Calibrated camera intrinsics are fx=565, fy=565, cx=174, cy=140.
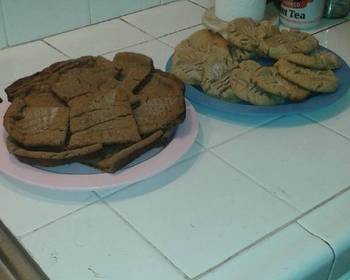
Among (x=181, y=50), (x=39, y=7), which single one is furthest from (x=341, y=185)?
(x=39, y=7)

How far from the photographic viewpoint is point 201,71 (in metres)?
0.75

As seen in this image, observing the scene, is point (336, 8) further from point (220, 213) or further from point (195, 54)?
point (220, 213)

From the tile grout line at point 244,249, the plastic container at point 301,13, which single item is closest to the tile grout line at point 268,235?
the tile grout line at point 244,249

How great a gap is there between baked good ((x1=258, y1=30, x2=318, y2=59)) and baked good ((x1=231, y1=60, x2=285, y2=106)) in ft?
0.16

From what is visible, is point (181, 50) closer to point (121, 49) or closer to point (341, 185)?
point (121, 49)

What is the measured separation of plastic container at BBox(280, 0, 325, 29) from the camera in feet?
3.13

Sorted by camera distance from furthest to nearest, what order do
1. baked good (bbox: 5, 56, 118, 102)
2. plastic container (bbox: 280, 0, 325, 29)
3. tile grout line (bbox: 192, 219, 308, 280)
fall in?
1. plastic container (bbox: 280, 0, 325, 29)
2. baked good (bbox: 5, 56, 118, 102)
3. tile grout line (bbox: 192, 219, 308, 280)

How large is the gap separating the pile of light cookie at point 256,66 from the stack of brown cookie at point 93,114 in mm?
68

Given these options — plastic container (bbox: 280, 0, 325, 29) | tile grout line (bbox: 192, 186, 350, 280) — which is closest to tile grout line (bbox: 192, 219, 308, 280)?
tile grout line (bbox: 192, 186, 350, 280)

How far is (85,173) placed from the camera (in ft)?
1.99

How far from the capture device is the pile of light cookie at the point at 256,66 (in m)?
0.71

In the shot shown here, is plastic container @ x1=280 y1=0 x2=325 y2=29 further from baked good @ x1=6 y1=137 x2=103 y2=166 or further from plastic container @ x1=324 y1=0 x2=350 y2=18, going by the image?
baked good @ x1=6 y1=137 x2=103 y2=166

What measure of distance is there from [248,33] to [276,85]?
0.36ft

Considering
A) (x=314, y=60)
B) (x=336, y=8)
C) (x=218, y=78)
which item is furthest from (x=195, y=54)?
(x=336, y=8)
